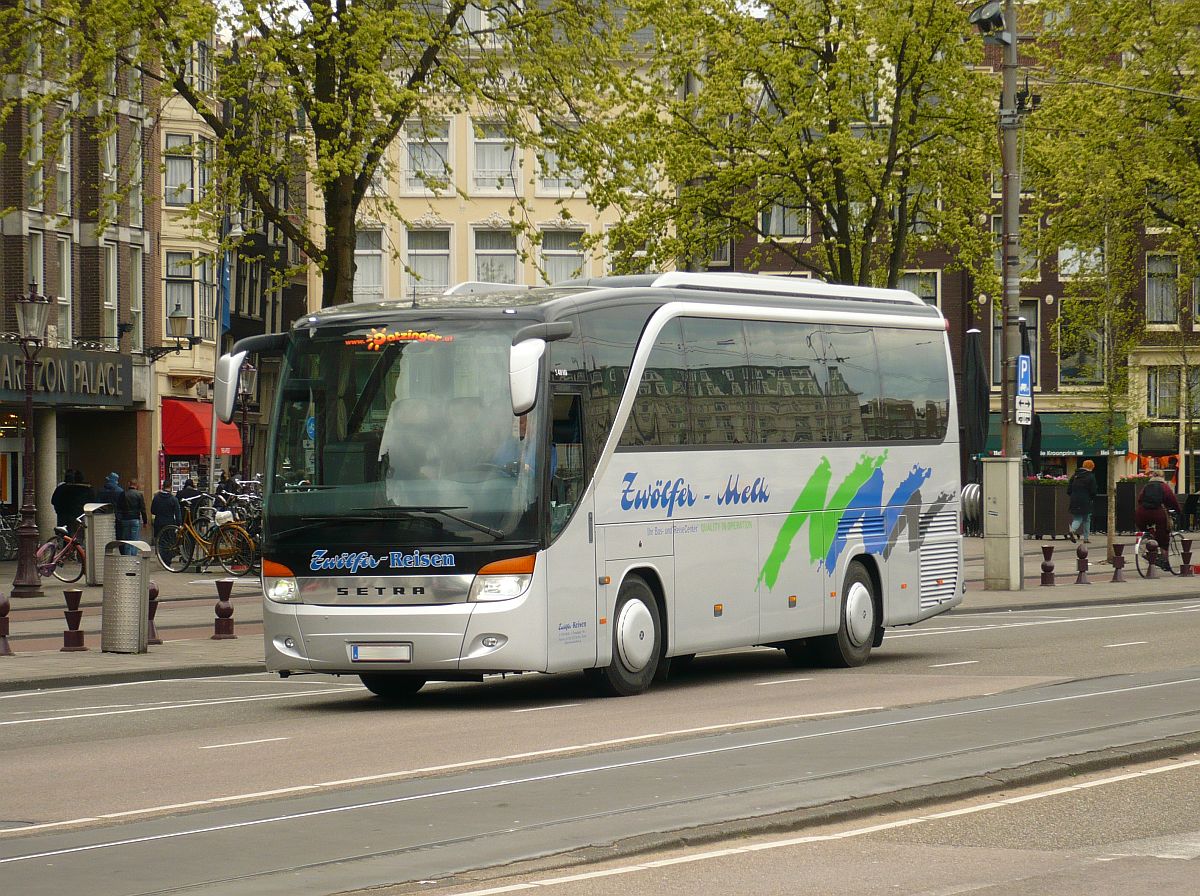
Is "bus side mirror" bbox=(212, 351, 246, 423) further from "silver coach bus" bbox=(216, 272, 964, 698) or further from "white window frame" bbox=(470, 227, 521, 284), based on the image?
"white window frame" bbox=(470, 227, 521, 284)

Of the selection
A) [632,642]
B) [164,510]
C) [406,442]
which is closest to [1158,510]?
[164,510]

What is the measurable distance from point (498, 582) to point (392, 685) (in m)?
2.15

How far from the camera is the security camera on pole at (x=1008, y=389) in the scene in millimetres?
31266

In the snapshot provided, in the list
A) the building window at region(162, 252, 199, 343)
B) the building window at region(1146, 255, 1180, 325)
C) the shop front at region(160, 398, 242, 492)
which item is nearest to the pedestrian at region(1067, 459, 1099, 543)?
the building window at region(1146, 255, 1180, 325)

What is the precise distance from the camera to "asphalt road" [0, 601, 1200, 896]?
872cm

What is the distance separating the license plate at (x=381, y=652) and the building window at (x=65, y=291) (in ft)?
121

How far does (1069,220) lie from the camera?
149ft

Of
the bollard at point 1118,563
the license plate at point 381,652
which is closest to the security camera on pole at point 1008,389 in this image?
the bollard at point 1118,563

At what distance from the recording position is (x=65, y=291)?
50.8 metres

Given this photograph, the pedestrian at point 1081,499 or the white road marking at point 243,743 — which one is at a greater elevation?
the pedestrian at point 1081,499

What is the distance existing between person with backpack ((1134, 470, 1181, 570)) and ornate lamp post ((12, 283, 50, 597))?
18471 millimetres

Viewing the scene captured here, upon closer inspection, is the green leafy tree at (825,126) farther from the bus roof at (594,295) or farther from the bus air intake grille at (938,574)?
the bus roof at (594,295)

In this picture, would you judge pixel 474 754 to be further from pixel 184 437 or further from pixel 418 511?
pixel 184 437

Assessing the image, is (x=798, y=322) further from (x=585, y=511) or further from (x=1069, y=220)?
(x=1069, y=220)
